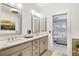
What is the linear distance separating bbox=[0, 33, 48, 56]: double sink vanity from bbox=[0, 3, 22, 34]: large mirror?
0.64 ft

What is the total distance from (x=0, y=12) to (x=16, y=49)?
65 cm

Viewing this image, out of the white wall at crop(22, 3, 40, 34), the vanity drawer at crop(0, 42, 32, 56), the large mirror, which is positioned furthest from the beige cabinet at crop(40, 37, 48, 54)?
the large mirror

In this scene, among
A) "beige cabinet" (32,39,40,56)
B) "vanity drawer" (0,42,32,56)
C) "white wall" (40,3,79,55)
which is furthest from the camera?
"beige cabinet" (32,39,40,56)

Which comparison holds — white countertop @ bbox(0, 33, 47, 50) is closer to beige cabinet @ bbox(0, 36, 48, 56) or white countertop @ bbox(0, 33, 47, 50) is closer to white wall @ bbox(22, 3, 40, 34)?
beige cabinet @ bbox(0, 36, 48, 56)

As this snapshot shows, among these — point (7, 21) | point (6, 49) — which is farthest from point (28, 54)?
point (7, 21)

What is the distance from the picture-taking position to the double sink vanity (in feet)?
5.06

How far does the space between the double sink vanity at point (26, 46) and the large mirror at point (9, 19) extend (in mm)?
194

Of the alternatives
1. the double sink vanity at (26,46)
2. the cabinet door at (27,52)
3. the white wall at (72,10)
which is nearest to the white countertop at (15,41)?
the double sink vanity at (26,46)

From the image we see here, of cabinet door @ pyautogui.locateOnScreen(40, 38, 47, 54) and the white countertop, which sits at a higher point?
the white countertop

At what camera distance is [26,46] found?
1787 mm

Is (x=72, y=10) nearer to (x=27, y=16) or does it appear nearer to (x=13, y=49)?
→ (x=27, y=16)

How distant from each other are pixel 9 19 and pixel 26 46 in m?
0.51

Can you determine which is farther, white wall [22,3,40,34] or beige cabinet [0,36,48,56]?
white wall [22,3,40,34]

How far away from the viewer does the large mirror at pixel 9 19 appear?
1.74 metres
